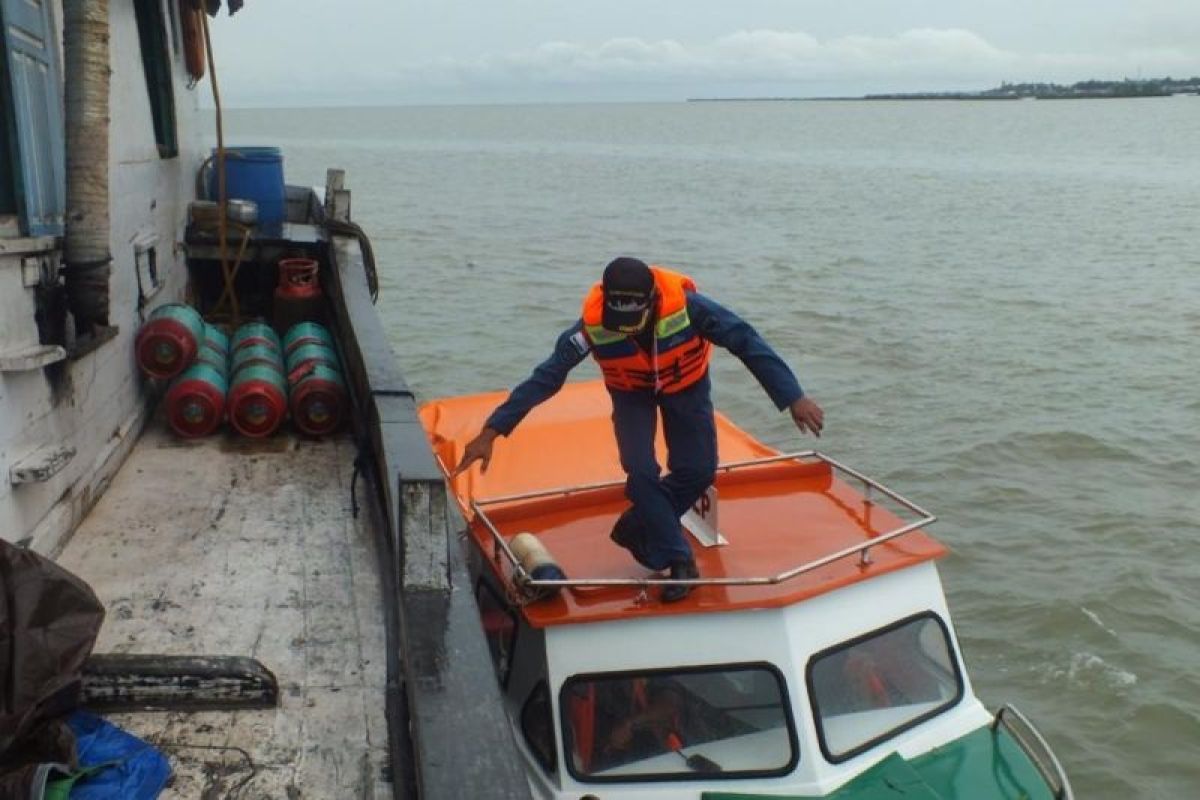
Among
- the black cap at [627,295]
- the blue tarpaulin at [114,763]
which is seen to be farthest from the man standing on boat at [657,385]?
the blue tarpaulin at [114,763]

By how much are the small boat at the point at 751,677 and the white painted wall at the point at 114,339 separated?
6.24 ft

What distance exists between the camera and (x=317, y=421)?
23.5ft

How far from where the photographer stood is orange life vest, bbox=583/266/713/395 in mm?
5035

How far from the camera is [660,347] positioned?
200 inches

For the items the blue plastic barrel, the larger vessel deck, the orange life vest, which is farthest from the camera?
the blue plastic barrel

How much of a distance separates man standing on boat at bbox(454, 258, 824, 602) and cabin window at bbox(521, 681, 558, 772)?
2.34 ft

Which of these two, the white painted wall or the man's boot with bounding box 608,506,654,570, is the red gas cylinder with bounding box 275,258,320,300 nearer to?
the white painted wall

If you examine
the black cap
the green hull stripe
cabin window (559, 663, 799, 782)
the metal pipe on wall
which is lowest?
the green hull stripe

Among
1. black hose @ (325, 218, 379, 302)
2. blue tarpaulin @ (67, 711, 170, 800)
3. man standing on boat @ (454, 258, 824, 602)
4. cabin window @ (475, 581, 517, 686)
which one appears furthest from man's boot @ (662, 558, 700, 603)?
black hose @ (325, 218, 379, 302)

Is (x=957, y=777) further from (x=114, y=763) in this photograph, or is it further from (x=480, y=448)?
(x=114, y=763)

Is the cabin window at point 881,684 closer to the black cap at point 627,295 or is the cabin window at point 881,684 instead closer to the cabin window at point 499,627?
the cabin window at point 499,627

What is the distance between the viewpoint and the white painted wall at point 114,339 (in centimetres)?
483

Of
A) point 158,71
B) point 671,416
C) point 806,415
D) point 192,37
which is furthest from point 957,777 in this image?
point 192,37

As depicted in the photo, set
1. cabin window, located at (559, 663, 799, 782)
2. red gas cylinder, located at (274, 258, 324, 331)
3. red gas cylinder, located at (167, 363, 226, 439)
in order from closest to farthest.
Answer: cabin window, located at (559, 663, 799, 782) < red gas cylinder, located at (167, 363, 226, 439) < red gas cylinder, located at (274, 258, 324, 331)
